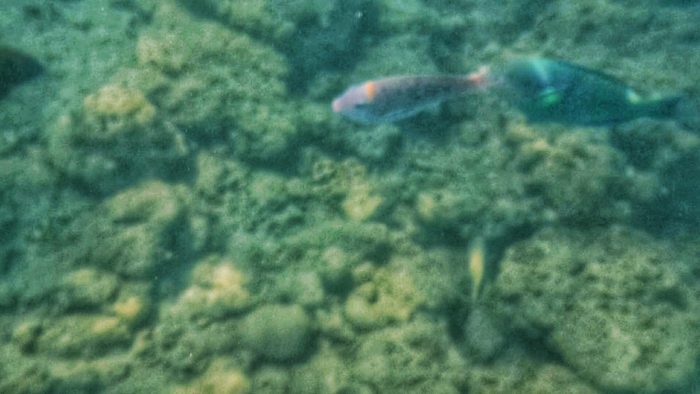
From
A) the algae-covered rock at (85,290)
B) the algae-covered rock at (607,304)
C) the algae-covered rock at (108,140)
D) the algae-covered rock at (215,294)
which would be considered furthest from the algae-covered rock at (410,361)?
the algae-covered rock at (108,140)

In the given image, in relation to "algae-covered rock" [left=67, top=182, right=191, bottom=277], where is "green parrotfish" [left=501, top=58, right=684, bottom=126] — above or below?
above

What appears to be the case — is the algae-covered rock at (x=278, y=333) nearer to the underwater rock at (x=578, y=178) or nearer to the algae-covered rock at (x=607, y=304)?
the algae-covered rock at (x=607, y=304)

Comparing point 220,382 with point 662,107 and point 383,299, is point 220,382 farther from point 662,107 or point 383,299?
point 662,107

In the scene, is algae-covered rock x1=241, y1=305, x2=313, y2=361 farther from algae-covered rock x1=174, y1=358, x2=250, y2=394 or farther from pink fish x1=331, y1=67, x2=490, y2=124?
pink fish x1=331, y1=67, x2=490, y2=124

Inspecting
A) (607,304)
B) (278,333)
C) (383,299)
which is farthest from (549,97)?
(278,333)

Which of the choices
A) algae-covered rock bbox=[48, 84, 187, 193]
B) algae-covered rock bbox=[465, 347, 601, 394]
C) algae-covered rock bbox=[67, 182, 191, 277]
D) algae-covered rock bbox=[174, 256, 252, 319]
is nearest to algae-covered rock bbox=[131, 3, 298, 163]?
algae-covered rock bbox=[48, 84, 187, 193]

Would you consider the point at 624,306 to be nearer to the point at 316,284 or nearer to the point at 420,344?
the point at 420,344

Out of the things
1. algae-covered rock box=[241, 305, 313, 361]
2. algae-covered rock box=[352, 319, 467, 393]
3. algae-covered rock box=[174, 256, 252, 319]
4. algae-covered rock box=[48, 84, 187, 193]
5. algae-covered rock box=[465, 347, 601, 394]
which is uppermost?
algae-covered rock box=[48, 84, 187, 193]
